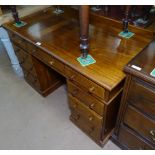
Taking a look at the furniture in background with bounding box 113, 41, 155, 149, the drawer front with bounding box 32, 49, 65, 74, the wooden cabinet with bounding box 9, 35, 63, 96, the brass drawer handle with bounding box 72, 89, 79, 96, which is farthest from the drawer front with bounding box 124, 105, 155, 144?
the wooden cabinet with bounding box 9, 35, 63, 96

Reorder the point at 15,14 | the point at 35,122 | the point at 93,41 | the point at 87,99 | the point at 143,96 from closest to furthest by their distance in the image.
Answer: the point at 143,96 → the point at 87,99 → the point at 93,41 → the point at 15,14 → the point at 35,122

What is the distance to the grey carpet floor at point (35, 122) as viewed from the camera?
1.50 m

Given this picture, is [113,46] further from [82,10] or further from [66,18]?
[66,18]

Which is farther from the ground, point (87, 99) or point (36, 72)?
point (87, 99)

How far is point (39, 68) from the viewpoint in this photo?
1.69 meters

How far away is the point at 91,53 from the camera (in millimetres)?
1182

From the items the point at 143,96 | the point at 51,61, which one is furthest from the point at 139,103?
the point at 51,61

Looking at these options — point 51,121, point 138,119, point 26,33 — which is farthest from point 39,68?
point 138,119

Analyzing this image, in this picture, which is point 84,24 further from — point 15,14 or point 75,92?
point 15,14

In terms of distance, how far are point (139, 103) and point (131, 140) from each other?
0.38m

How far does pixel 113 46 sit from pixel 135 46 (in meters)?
0.15

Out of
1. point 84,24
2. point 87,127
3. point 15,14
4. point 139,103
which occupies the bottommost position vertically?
point 87,127

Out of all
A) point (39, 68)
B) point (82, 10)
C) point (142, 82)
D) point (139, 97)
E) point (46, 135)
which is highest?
point (82, 10)

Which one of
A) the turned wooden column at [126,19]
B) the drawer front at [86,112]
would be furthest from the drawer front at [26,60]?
the turned wooden column at [126,19]
